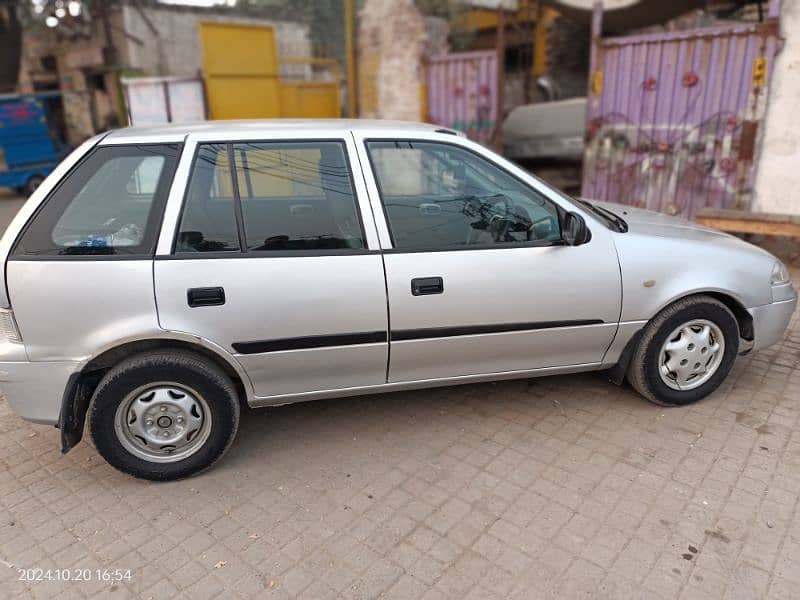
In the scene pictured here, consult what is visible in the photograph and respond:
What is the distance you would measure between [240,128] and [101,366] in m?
1.40

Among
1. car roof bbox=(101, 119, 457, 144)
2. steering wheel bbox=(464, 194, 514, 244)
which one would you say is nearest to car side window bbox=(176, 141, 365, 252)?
car roof bbox=(101, 119, 457, 144)

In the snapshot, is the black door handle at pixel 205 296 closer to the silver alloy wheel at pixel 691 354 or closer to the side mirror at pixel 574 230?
the side mirror at pixel 574 230

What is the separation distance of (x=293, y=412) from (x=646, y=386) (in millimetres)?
2181

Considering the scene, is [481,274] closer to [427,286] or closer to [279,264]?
[427,286]

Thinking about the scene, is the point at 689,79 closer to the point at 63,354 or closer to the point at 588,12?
the point at 588,12

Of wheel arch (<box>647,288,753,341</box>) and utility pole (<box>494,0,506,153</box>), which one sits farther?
utility pole (<box>494,0,506,153</box>)

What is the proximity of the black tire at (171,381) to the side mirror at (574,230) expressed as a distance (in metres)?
1.94

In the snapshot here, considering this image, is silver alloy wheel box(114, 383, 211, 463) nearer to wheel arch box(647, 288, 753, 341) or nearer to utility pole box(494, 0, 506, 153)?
wheel arch box(647, 288, 753, 341)

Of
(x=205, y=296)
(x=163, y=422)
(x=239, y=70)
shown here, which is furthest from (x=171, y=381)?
(x=239, y=70)

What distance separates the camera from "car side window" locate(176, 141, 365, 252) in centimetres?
291

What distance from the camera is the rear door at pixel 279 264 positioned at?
2846mm

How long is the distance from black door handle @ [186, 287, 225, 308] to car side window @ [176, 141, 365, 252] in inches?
8.1

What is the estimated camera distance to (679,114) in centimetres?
664

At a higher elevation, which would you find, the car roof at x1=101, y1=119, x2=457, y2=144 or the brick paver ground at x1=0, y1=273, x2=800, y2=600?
the car roof at x1=101, y1=119, x2=457, y2=144
